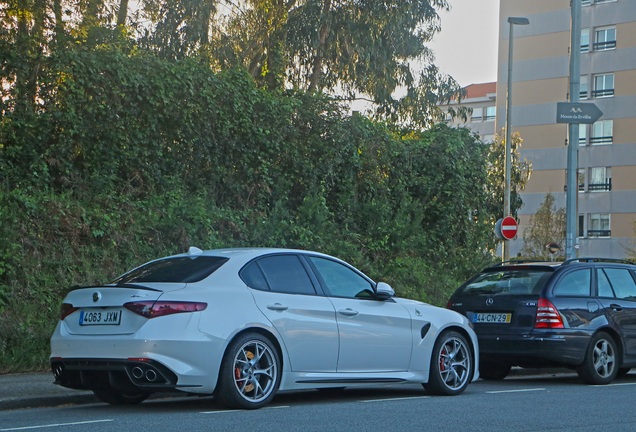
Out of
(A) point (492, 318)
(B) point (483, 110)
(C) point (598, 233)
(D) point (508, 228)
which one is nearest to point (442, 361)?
(A) point (492, 318)

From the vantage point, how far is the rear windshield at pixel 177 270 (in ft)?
34.9

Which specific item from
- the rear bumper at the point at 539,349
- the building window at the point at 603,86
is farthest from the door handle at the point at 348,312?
the building window at the point at 603,86

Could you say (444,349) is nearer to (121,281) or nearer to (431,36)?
(121,281)

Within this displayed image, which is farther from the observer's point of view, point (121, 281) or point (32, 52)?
point (32, 52)

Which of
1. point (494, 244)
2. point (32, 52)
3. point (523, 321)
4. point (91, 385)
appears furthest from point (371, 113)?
point (91, 385)

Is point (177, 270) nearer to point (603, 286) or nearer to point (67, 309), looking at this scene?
point (67, 309)

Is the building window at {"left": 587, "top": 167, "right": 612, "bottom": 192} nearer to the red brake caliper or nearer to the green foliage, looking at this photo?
the green foliage

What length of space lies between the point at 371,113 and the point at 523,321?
1850 cm

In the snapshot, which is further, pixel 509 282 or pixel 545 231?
pixel 545 231

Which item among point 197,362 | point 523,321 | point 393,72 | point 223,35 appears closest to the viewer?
point 197,362

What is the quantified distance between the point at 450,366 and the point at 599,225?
199 ft

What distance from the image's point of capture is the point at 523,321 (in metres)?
14.2

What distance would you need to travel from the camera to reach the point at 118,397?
36.5ft

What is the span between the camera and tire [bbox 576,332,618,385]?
1420cm
